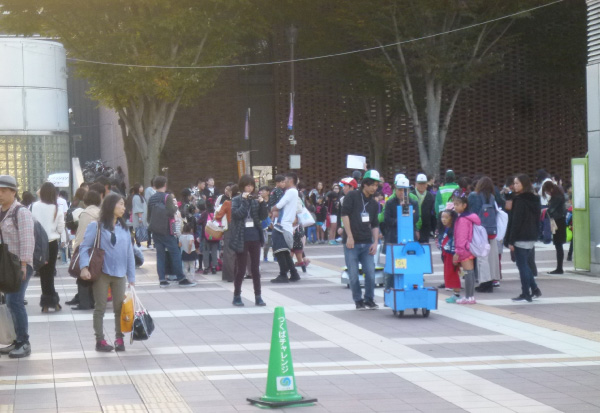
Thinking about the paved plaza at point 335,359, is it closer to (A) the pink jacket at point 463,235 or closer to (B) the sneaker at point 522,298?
(B) the sneaker at point 522,298

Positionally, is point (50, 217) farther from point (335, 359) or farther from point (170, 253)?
point (335, 359)

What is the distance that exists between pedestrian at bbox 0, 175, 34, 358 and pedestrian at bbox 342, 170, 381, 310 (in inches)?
180

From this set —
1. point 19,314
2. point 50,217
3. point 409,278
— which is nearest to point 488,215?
point 409,278

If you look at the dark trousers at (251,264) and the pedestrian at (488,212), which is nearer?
the dark trousers at (251,264)

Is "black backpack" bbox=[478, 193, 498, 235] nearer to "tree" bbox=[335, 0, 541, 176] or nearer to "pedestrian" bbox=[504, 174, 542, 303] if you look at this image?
"pedestrian" bbox=[504, 174, 542, 303]

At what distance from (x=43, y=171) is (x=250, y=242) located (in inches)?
617

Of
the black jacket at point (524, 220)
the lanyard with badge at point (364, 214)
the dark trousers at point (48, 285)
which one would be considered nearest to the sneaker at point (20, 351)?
the dark trousers at point (48, 285)

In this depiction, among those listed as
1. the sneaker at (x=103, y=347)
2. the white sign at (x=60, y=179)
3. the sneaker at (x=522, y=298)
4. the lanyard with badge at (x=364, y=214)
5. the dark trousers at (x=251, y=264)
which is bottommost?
the sneaker at (x=103, y=347)

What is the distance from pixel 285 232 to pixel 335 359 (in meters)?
8.47

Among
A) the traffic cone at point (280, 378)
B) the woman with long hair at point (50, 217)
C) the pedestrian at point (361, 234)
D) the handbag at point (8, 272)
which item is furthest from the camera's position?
the woman with long hair at point (50, 217)

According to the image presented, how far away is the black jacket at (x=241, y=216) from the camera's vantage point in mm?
14336

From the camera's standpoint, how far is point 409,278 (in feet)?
43.2

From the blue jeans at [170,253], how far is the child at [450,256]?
478 cm

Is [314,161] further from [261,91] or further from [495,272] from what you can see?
[495,272]
